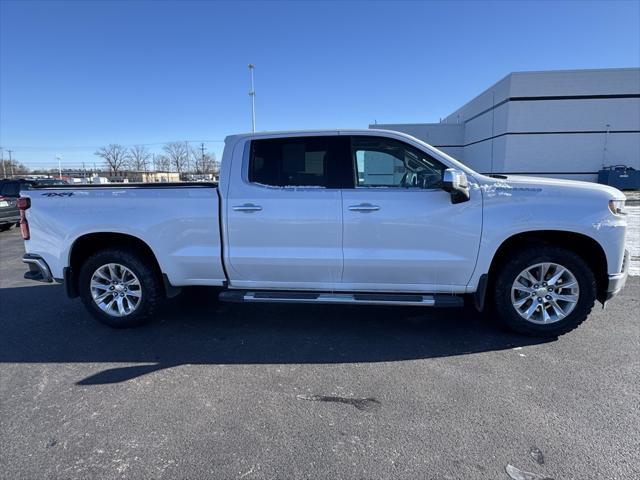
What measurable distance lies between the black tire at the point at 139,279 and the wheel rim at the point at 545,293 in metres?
3.78

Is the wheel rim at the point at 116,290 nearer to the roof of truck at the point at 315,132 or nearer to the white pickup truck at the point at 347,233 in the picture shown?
the white pickup truck at the point at 347,233

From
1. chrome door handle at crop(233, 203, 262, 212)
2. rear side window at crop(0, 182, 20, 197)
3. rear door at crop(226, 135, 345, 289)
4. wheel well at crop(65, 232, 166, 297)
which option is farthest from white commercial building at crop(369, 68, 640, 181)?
wheel well at crop(65, 232, 166, 297)

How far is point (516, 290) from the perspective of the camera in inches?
152

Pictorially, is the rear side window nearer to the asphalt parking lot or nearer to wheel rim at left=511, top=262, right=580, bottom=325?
the asphalt parking lot

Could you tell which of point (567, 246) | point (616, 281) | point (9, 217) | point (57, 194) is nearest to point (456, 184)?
point (567, 246)

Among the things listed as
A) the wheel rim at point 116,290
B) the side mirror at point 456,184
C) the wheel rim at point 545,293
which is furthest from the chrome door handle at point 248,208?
the wheel rim at point 545,293

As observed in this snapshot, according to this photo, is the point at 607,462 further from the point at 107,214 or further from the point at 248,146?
the point at 107,214

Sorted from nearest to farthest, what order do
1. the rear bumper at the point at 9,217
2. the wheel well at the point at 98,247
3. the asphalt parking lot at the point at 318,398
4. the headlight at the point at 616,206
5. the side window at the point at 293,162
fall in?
the asphalt parking lot at the point at 318,398
the headlight at the point at 616,206
the side window at the point at 293,162
the wheel well at the point at 98,247
the rear bumper at the point at 9,217

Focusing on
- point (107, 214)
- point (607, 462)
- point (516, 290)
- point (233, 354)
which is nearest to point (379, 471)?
point (607, 462)

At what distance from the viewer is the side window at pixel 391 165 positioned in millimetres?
3807

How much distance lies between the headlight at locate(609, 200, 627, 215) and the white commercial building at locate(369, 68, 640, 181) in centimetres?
2868

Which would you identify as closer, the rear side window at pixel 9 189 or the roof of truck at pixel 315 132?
the roof of truck at pixel 315 132

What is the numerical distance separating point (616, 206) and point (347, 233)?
254cm

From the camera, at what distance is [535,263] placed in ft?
12.3
